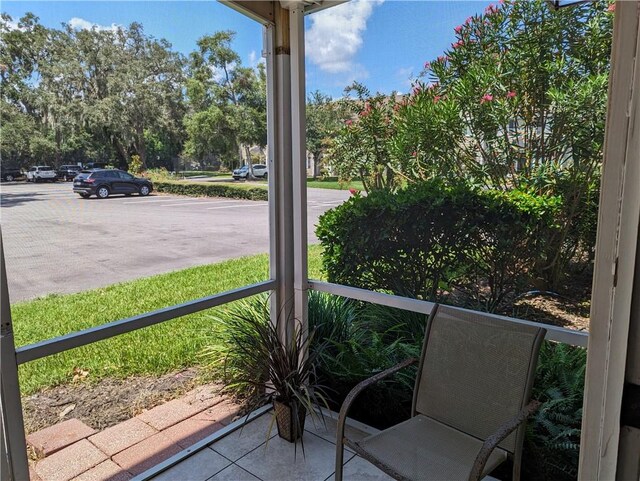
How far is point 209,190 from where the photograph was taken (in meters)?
2.64

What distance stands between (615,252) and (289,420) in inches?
91.1

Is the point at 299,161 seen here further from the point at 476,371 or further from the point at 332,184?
the point at 476,371

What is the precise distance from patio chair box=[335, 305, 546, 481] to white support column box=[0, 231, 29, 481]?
4.31ft

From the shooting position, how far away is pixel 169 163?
236 centimetres

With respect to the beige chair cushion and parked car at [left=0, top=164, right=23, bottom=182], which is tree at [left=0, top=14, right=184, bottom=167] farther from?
the beige chair cushion

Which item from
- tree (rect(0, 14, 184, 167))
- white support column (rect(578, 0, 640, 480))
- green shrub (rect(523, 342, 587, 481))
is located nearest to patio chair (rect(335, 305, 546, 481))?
green shrub (rect(523, 342, 587, 481))

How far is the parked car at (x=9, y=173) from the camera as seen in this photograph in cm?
171

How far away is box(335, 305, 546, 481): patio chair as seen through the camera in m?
1.71

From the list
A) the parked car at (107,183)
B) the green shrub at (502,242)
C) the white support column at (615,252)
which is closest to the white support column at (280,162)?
the parked car at (107,183)

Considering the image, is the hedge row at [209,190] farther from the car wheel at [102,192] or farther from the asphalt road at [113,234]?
the car wheel at [102,192]

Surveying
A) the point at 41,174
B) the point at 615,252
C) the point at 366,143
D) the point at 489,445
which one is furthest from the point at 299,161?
the point at 615,252

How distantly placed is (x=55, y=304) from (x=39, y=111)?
867 mm

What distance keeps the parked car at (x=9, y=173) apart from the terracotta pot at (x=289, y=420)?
177 centimetres

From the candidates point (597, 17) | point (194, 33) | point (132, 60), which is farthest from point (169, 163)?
point (597, 17)
